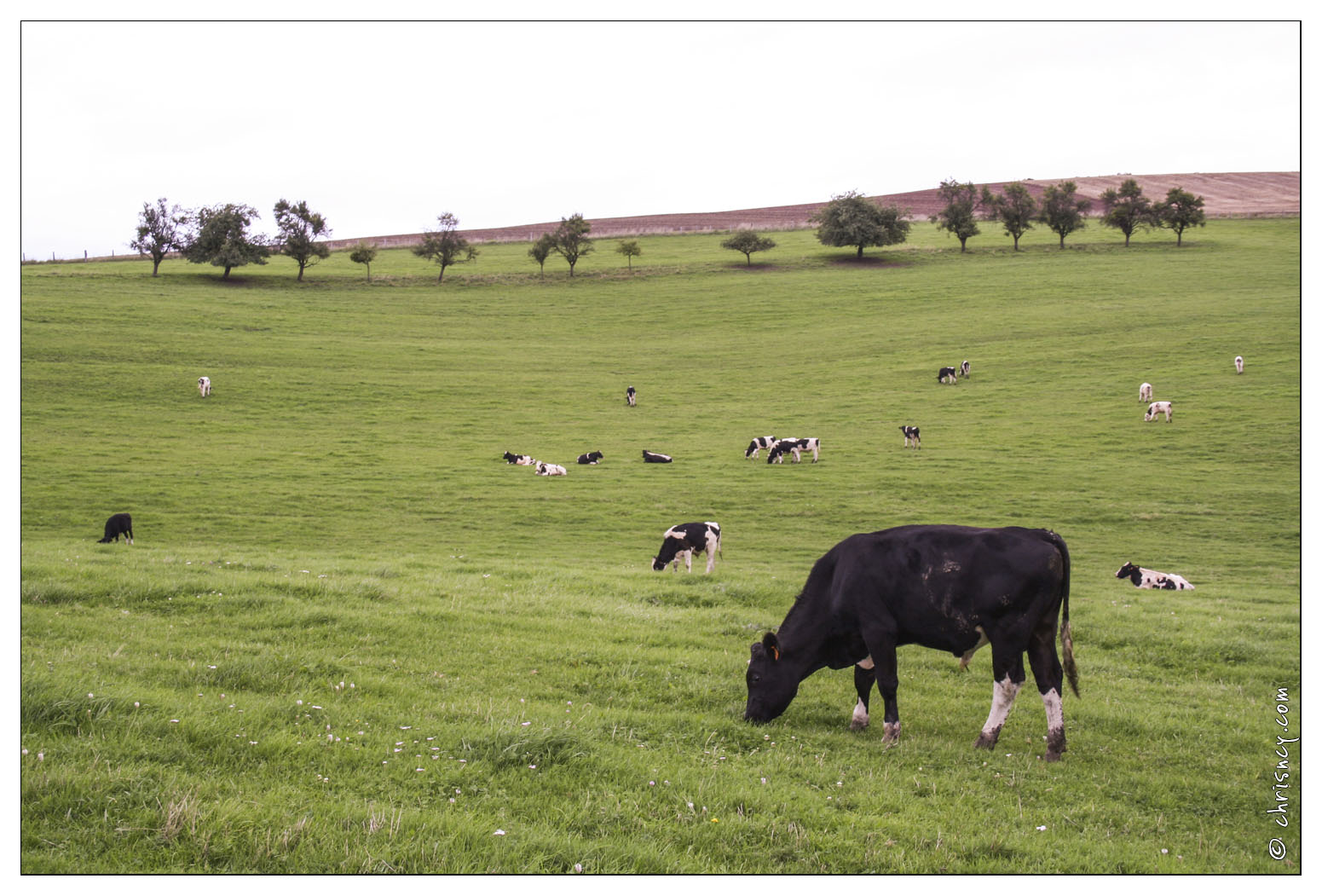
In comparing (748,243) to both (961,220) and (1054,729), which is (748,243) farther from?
(1054,729)

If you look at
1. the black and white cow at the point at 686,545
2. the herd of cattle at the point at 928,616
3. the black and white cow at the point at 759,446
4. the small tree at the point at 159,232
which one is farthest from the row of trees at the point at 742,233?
the herd of cattle at the point at 928,616

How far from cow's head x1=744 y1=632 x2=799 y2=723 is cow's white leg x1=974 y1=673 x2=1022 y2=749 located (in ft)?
6.22

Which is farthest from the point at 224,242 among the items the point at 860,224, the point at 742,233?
the point at 860,224

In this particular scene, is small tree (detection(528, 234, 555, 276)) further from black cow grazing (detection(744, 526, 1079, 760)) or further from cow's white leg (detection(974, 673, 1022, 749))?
cow's white leg (detection(974, 673, 1022, 749))

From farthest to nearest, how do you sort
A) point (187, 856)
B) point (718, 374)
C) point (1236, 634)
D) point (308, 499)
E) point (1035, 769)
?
point (718, 374), point (308, 499), point (1236, 634), point (1035, 769), point (187, 856)

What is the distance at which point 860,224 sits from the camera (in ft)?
295

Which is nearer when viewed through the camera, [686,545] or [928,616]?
[928,616]

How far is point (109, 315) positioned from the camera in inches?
2389

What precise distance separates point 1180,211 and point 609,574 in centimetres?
9067

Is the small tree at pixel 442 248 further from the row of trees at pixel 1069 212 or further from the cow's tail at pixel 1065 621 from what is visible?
the cow's tail at pixel 1065 621

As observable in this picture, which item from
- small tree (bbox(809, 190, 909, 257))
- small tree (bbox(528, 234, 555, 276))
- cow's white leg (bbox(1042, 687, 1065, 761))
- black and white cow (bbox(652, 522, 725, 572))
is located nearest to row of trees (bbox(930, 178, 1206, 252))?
small tree (bbox(809, 190, 909, 257))

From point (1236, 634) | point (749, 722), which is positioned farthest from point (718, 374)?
point (749, 722)

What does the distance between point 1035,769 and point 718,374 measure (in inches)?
1863

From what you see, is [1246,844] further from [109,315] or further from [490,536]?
[109,315]
